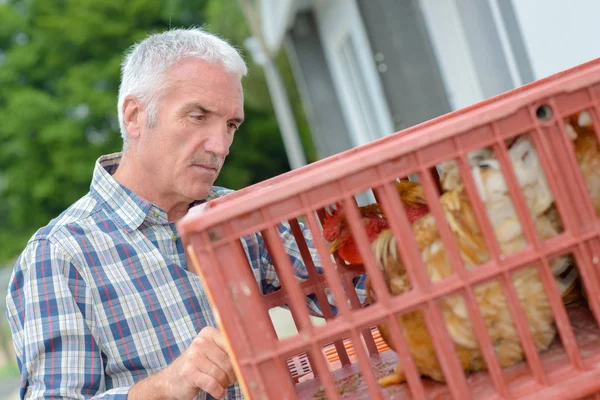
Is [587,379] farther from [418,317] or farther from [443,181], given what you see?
[443,181]

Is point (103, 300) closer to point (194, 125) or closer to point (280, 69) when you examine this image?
point (194, 125)

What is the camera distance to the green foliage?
84.6 ft

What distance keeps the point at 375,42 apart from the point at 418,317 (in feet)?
12.7

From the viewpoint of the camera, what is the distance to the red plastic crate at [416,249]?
52.2 inches

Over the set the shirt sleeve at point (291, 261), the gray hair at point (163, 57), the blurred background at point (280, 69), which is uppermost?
the blurred background at point (280, 69)

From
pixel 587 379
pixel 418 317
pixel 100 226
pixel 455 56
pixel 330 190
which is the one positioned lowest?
pixel 587 379

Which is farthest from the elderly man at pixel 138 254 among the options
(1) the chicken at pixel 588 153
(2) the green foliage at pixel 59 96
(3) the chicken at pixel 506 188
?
(2) the green foliage at pixel 59 96

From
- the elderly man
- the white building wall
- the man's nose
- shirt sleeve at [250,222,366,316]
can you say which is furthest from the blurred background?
shirt sleeve at [250,222,366,316]

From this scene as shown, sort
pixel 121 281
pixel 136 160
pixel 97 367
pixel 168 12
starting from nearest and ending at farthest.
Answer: pixel 97 367 → pixel 121 281 → pixel 136 160 → pixel 168 12

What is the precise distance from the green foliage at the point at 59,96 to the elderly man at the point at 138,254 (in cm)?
2226

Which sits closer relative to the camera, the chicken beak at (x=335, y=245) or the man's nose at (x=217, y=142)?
the chicken beak at (x=335, y=245)

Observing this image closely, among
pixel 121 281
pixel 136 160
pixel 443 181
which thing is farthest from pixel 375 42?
pixel 443 181

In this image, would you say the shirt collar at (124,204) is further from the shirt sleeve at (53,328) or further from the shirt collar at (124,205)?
the shirt sleeve at (53,328)

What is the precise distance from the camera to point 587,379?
4.39ft
